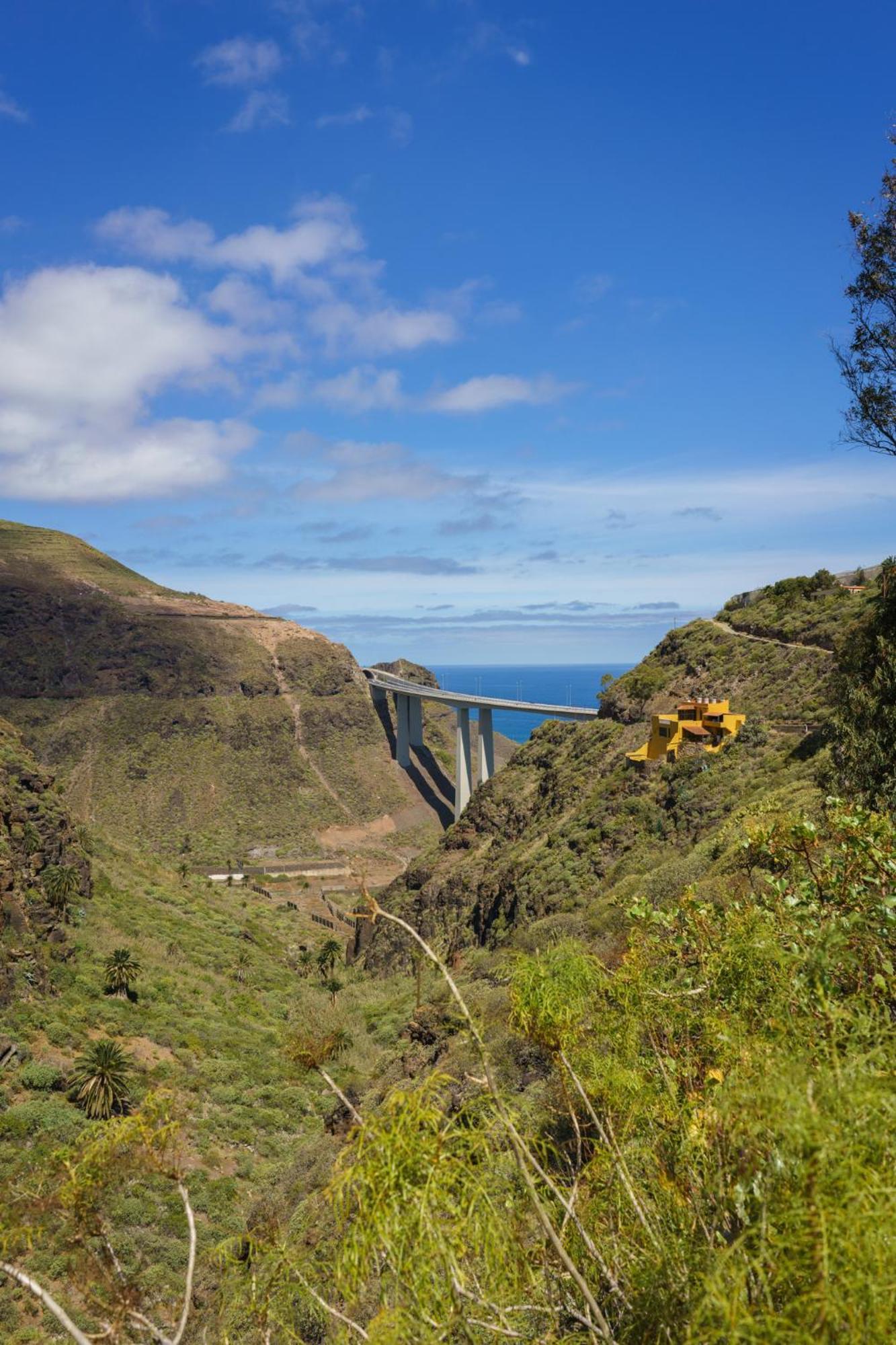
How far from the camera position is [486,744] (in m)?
88.9

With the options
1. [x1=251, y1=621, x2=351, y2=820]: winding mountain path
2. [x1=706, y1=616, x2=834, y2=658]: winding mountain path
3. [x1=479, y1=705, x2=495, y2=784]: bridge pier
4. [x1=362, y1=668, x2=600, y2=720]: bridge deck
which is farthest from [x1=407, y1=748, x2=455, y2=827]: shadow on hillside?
[x1=706, y1=616, x2=834, y2=658]: winding mountain path

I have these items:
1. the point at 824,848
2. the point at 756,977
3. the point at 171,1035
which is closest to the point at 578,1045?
the point at 756,977

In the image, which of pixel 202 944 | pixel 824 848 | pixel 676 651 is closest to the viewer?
pixel 824 848

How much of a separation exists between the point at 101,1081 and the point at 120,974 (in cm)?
863

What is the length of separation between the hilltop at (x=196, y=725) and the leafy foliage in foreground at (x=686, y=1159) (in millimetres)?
72293

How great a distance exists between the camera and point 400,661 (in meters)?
142

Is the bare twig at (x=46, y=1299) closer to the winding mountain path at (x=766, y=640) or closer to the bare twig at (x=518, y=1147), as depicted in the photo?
the bare twig at (x=518, y=1147)

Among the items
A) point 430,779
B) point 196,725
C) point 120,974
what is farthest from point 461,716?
point 120,974

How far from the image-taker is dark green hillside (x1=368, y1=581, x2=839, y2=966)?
93.0 ft

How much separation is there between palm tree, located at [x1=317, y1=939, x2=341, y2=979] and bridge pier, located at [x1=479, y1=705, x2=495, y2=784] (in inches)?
1699

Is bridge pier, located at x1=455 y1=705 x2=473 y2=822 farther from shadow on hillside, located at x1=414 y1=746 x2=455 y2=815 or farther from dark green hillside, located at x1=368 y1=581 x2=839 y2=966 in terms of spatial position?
dark green hillside, located at x1=368 y1=581 x2=839 y2=966

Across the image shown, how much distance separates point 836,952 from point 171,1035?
95.2ft

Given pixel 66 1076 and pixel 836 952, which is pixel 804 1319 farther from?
pixel 66 1076

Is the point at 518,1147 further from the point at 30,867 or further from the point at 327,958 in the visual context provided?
the point at 327,958
